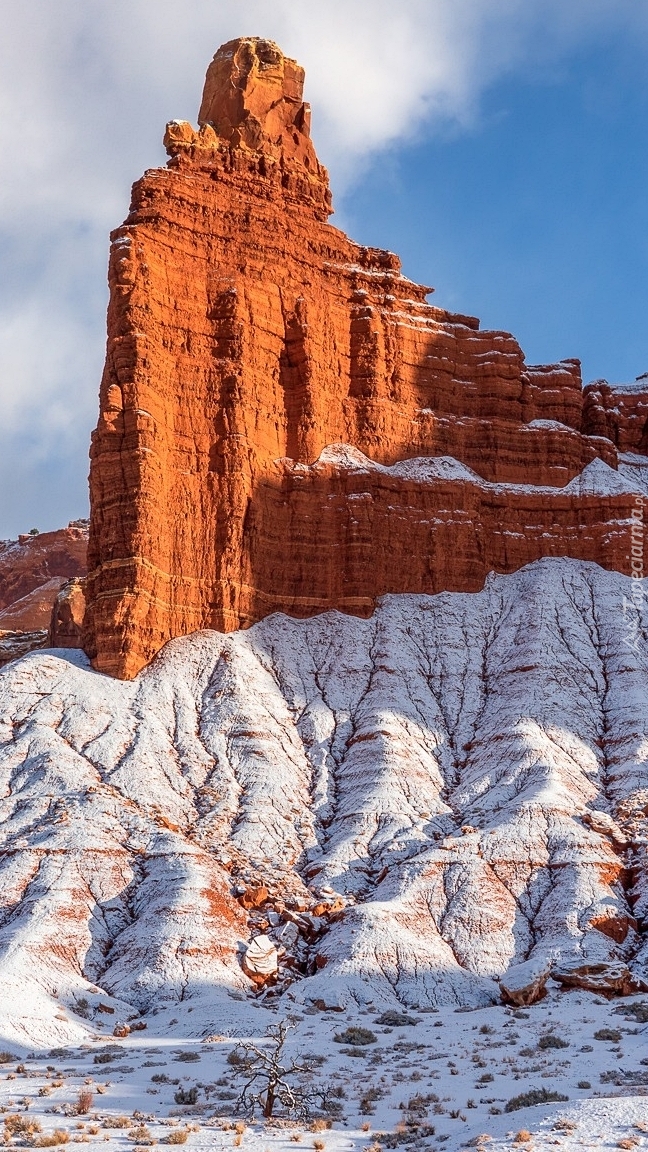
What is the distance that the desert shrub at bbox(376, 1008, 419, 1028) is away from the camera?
48031mm

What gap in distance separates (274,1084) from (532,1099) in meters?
5.97

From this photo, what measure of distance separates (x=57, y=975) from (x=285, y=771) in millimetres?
20383

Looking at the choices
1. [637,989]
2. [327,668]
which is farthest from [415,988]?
[327,668]

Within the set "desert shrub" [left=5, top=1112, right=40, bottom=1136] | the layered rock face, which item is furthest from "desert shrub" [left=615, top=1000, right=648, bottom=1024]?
the layered rock face

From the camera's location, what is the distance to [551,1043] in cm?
4275

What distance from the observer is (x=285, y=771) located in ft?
229

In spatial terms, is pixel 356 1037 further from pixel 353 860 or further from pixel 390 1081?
pixel 353 860

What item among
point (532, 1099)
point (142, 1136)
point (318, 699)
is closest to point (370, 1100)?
point (532, 1099)

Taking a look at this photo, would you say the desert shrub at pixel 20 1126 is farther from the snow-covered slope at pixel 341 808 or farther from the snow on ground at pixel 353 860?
the snow-covered slope at pixel 341 808

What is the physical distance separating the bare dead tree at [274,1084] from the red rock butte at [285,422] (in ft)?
126

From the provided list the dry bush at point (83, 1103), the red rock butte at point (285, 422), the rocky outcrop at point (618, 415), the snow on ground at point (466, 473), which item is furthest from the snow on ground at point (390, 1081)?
the rocky outcrop at point (618, 415)

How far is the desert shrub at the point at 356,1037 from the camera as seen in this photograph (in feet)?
146

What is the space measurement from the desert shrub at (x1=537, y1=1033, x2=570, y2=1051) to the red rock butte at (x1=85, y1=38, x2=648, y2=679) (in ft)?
122

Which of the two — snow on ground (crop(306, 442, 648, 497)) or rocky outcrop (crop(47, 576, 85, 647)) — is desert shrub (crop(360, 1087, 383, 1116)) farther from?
snow on ground (crop(306, 442, 648, 497))
